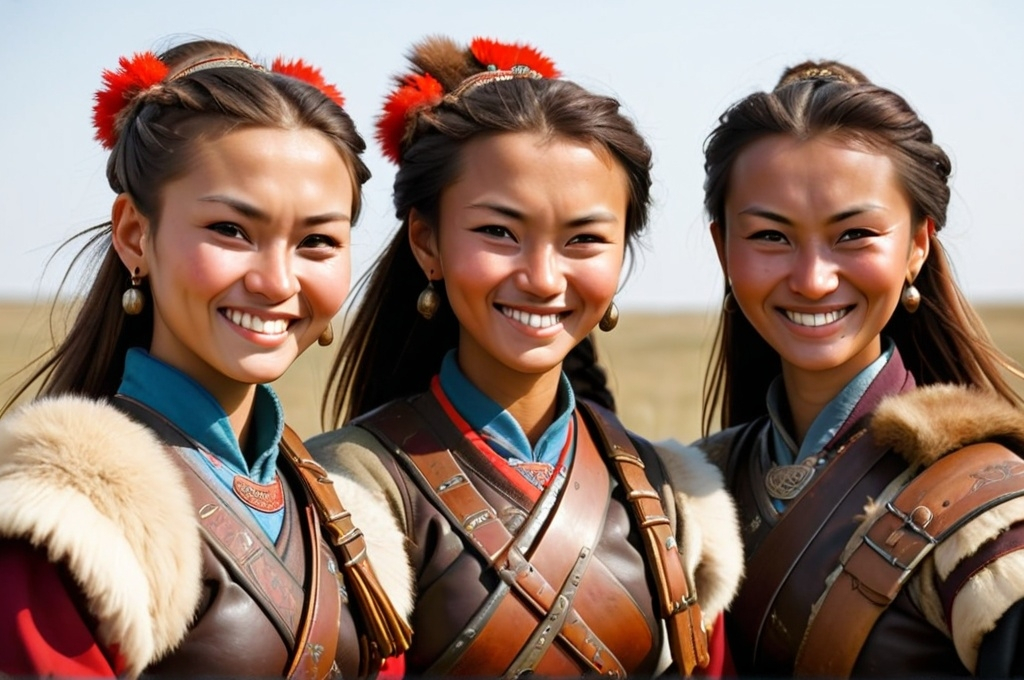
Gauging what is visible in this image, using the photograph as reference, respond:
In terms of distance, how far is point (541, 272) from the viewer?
3.41 meters

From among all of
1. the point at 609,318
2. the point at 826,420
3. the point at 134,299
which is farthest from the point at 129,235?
the point at 826,420

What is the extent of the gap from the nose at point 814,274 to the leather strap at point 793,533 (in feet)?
1.61

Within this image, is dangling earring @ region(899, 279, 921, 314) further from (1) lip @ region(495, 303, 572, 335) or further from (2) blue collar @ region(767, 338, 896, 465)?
(1) lip @ region(495, 303, 572, 335)

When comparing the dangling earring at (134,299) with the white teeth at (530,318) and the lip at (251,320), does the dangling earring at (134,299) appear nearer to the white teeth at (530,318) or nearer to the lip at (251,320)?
the lip at (251,320)

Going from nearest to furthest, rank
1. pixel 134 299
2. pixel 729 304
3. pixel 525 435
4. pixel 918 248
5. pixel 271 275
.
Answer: pixel 271 275
pixel 134 299
pixel 525 435
pixel 918 248
pixel 729 304

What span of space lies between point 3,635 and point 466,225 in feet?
5.41

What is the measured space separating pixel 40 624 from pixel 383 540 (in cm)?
100

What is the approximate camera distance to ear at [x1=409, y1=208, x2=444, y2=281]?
12.1 feet

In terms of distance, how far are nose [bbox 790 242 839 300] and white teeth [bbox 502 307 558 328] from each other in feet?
2.57

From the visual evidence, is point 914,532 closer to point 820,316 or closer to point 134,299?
point 820,316

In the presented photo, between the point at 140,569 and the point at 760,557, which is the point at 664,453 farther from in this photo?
the point at 140,569

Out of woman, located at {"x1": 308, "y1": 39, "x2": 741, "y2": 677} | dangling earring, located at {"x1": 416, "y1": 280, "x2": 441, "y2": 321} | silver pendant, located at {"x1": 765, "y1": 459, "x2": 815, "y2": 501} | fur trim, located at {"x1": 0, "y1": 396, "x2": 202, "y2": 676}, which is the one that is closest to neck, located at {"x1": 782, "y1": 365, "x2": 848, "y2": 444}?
silver pendant, located at {"x1": 765, "y1": 459, "x2": 815, "y2": 501}

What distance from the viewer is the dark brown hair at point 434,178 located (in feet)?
11.7

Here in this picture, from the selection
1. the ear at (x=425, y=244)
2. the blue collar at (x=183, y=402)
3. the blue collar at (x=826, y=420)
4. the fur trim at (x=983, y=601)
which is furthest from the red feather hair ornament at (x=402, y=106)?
the fur trim at (x=983, y=601)
